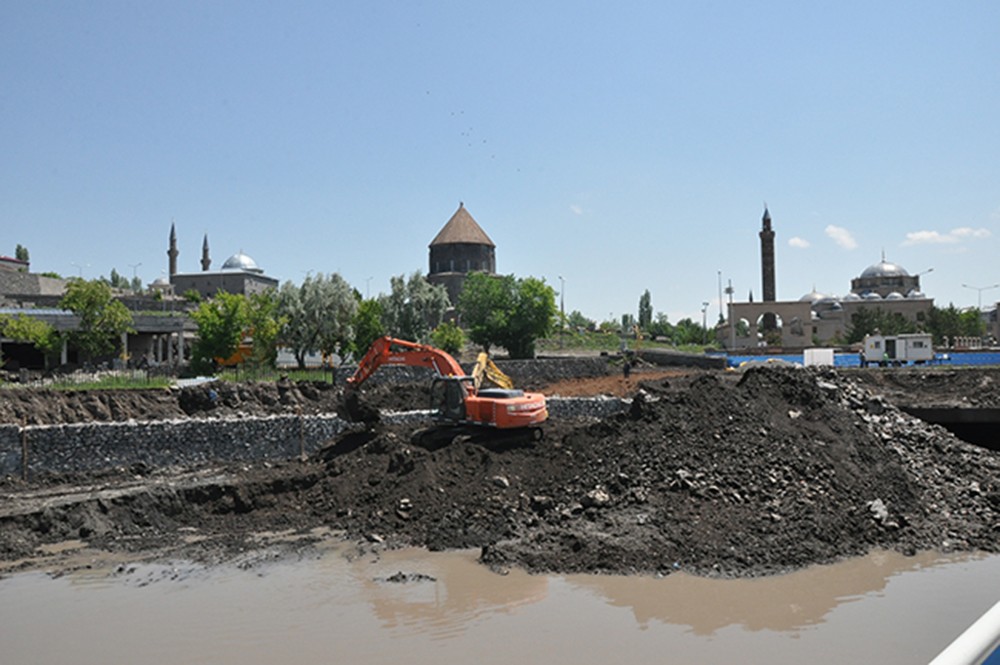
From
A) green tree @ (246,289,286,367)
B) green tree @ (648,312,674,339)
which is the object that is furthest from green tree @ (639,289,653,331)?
green tree @ (246,289,286,367)

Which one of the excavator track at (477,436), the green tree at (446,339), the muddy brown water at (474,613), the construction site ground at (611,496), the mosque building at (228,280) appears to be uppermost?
the mosque building at (228,280)

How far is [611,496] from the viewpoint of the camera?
1282 centimetres

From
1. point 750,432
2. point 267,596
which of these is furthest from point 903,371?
point 267,596

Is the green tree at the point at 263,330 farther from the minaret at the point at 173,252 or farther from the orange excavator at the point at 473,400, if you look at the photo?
the minaret at the point at 173,252

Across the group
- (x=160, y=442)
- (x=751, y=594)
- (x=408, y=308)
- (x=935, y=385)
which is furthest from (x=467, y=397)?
(x=408, y=308)

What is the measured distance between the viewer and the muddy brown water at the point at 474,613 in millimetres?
8430

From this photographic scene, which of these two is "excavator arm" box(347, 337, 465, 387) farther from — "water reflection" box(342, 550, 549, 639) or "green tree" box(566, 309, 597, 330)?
"green tree" box(566, 309, 597, 330)

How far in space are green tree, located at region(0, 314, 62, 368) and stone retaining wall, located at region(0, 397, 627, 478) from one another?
19.0m

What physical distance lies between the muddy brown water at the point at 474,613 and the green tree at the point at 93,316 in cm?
2618

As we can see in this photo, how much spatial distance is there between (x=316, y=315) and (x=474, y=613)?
112 feet

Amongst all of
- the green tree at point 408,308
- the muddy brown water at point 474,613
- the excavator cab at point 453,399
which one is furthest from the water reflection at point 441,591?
the green tree at point 408,308

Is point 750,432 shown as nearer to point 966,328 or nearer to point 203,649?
point 203,649

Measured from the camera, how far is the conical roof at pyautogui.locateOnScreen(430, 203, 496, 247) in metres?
79.4

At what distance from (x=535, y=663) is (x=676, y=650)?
1.57 metres
